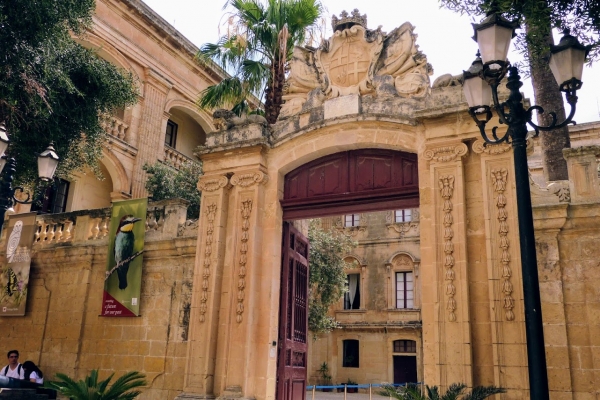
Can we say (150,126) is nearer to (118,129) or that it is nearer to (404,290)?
(118,129)

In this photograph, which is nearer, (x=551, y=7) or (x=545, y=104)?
(x=551, y=7)

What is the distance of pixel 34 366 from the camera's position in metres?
11.0

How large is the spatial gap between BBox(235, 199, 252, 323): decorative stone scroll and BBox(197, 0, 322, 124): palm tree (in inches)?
146

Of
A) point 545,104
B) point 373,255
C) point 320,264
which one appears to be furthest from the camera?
point 373,255

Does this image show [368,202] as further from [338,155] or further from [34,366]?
[34,366]

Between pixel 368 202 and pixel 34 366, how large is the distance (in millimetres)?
7341

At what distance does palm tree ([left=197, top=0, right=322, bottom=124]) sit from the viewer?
42.0 feet

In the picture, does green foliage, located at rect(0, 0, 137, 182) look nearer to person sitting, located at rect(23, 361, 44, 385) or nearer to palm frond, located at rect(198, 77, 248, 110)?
palm frond, located at rect(198, 77, 248, 110)

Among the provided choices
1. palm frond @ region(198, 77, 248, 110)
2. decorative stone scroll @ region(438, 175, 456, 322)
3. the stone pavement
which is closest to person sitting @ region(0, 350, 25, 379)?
palm frond @ region(198, 77, 248, 110)

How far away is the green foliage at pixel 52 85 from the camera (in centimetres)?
1024

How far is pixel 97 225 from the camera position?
1220 centimetres

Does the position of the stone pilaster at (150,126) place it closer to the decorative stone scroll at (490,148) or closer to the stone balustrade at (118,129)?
the stone balustrade at (118,129)

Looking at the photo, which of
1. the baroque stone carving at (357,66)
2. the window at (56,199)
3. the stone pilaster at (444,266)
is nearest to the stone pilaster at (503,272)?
the stone pilaster at (444,266)

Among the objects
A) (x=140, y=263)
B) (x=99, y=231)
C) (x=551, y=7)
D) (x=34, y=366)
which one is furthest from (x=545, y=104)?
(x=34, y=366)
